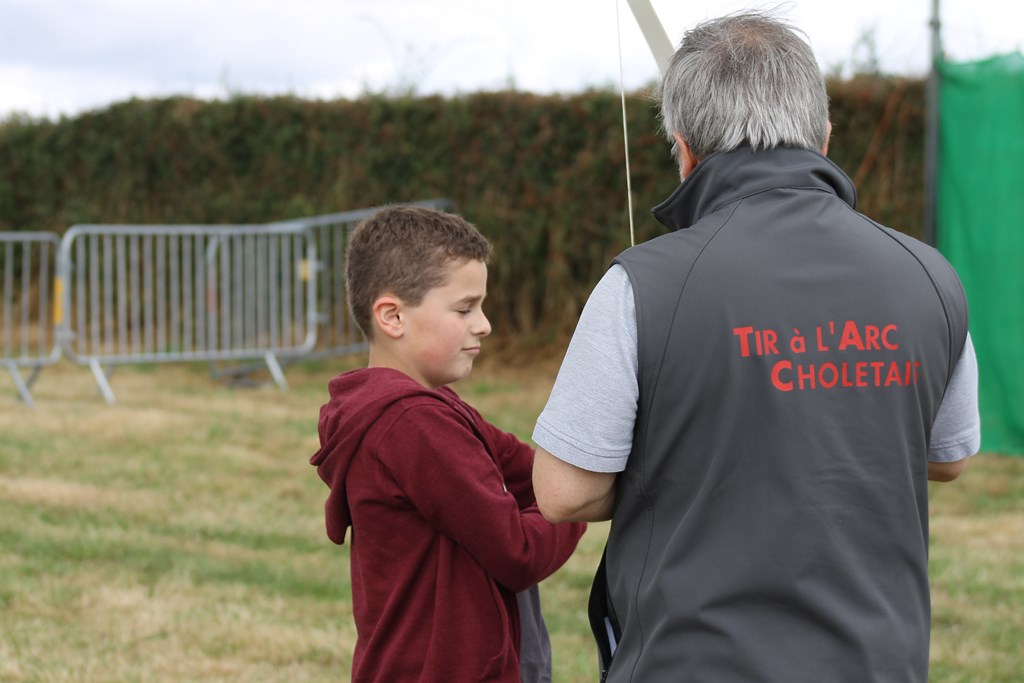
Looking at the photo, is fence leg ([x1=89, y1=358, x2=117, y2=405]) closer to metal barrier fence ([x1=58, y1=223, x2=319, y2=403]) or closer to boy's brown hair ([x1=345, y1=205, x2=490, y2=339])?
metal barrier fence ([x1=58, y1=223, x2=319, y2=403])

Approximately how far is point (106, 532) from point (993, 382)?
4.88 metres

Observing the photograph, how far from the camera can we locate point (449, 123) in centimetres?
1127

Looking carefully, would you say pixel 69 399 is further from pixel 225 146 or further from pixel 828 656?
pixel 828 656

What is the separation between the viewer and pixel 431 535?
2.18 metres

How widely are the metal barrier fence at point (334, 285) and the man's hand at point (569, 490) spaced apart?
29.9ft

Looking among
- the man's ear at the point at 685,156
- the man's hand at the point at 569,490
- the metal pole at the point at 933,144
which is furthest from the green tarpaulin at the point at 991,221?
the man's hand at the point at 569,490

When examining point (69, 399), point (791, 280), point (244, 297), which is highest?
point (791, 280)

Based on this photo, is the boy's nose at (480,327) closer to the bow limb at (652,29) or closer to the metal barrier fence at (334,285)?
the bow limb at (652,29)

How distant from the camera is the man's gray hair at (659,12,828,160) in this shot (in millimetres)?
1784

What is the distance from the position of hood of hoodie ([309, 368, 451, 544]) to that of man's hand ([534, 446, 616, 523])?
0.41 metres

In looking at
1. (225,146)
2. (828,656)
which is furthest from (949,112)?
(225,146)

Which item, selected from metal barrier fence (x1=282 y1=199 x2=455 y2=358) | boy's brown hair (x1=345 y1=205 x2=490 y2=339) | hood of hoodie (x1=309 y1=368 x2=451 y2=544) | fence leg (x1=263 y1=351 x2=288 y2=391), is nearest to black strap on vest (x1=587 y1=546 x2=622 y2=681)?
hood of hoodie (x1=309 y1=368 x2=451 y2=544)

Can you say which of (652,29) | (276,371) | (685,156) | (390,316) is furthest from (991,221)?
(276,371)

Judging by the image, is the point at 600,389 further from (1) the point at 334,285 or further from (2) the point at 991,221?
(1) the point at 334,285
